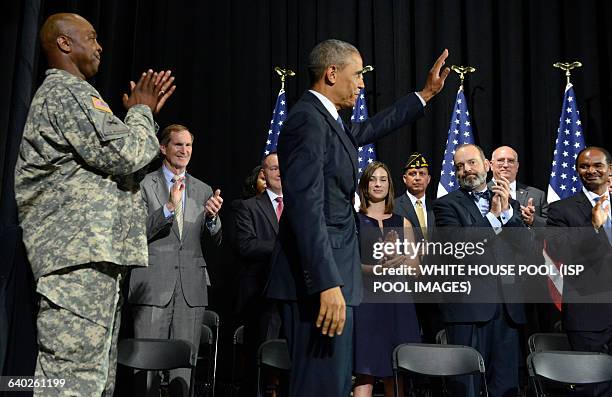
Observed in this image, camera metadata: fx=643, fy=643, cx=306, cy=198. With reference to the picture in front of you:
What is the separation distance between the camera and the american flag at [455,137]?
629cm

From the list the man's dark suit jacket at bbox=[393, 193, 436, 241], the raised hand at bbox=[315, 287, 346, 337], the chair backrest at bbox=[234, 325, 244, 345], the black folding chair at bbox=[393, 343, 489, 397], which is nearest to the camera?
the raised hand at bbox=[315, 287, 346, 337]

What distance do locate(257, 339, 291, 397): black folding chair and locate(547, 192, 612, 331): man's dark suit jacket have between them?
1.82 metres

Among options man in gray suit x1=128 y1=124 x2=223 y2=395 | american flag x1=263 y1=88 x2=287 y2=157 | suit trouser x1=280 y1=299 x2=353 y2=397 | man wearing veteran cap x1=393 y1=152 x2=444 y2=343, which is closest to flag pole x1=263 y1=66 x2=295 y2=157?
american flag x1=263 y1=88 x2=287 y2=157

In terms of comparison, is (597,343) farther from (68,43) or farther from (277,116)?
(277,116)

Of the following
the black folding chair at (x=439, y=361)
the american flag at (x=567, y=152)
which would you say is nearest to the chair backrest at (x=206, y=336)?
the black folding chair at (x=439, y=361)

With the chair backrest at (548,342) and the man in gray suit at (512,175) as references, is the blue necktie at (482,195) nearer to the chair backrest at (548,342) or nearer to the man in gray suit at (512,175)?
the chair backrest at (548,342)

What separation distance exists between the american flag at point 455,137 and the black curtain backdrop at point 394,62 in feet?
0.87

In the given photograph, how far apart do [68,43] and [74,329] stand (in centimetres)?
113

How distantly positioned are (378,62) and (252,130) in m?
1.54

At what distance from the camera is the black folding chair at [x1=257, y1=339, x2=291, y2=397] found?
3432 millimetres

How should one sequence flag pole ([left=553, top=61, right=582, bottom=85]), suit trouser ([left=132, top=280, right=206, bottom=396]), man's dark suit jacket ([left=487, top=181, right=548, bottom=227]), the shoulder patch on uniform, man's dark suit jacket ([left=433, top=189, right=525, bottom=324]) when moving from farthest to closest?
1. flag pole ([left=553, top=61, right=582, bottom=85])
2. man's dark suit jacket ([left=487, top=181, right=548, bottom=227])
3. man's dark suit jacket ([left=433, top=189, right=525, bottom=324])
4. suit trouser ([left=132, top=280, right=206, bottom=396])
5. the shoulder patch on uniform

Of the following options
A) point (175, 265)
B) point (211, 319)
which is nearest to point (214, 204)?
point (175, 265)

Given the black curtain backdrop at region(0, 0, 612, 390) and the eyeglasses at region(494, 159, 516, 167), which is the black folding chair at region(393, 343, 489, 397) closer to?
the eyeglasses at region(494, 159, 516, 167)

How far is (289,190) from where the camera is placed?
7.38 feet
